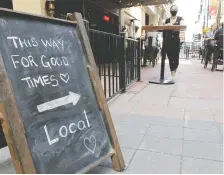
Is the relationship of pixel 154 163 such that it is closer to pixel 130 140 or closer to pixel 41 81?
pixel 130 140

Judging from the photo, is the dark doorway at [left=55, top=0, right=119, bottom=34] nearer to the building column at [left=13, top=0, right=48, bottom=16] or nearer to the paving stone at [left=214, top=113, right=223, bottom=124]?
the building column at [left=13, top=0, right=48, bottom=16]

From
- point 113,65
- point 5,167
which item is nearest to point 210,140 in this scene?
point 5,167

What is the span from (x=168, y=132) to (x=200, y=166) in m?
0.87

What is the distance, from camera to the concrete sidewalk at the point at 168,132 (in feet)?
7.82

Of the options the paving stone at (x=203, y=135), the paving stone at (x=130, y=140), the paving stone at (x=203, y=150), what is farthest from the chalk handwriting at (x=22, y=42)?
the paving stone at (x=203, y=135)

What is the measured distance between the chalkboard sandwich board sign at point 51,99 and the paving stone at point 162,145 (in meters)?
0.57

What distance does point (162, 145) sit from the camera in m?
2.80

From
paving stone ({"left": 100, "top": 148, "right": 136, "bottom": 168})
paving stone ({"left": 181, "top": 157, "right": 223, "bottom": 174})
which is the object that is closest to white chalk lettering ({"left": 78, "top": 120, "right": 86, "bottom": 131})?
paving stone ({"left": 100, "top": 148, "right": 136, "bottom": 168})

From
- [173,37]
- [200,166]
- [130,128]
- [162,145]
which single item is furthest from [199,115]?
[173,37]

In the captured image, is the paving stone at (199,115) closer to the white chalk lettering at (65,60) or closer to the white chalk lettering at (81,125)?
the white chalk lettering at (81,125)

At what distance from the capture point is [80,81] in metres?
2.27

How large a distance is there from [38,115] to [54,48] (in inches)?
24.8

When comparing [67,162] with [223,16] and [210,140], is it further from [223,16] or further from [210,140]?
[223,16]

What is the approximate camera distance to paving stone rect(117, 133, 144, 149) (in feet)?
9.27
